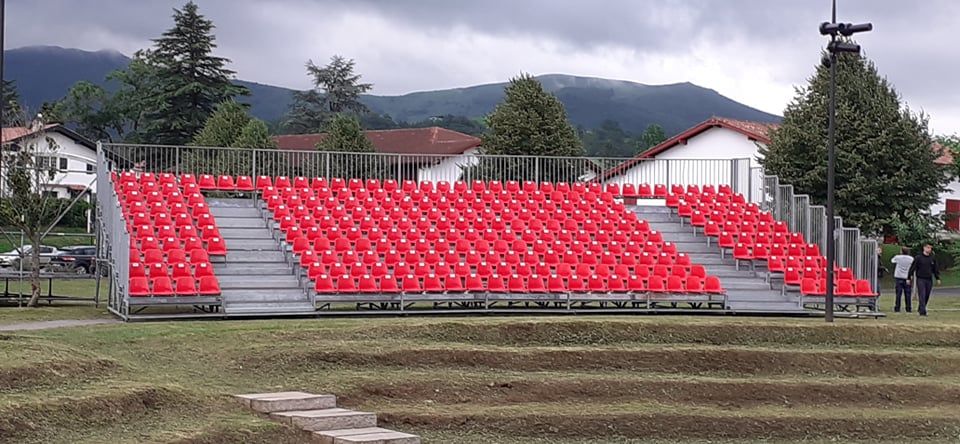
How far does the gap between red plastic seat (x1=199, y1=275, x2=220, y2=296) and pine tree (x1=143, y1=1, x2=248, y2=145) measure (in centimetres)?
5259

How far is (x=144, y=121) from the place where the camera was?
7762 cm

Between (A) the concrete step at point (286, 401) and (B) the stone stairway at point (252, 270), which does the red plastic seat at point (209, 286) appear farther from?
(A) the concrete step at point (286, 401)

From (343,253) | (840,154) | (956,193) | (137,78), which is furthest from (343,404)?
(137,78)

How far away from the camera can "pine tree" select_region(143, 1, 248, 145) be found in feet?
242

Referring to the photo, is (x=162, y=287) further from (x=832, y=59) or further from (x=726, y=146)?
(x=726, y=146)

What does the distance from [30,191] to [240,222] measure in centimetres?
481

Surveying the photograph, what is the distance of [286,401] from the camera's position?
13.8 metres

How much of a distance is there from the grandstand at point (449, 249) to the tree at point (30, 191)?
137 centimetres

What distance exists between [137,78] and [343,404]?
8818 centimetres

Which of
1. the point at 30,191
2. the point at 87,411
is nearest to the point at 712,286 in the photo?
the point at 30,191

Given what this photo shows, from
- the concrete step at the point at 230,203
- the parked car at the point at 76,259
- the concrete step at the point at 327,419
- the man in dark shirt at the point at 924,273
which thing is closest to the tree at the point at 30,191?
the concrete step at the point at 230,203

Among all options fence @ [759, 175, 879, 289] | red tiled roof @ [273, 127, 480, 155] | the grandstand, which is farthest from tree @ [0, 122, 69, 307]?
red tiled roof @ [273, 127, 480, 155]

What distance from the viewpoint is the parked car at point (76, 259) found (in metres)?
36.8

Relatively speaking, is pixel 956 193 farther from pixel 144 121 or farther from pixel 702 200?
pixel 144 121
